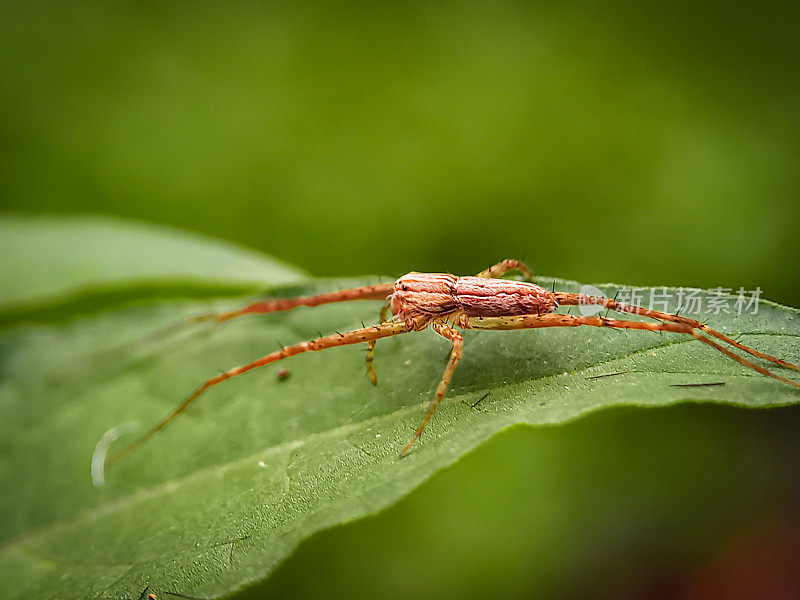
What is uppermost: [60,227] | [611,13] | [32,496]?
[611,13]

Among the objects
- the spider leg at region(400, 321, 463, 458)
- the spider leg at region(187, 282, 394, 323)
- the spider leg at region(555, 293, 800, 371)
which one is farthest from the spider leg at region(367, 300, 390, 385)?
the spider leg at region(555, 293, 800, 371)

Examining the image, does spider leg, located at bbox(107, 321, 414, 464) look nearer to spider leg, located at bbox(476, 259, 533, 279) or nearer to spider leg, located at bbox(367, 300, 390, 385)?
spider leg, located at bbox(367, 300, 390, 385)

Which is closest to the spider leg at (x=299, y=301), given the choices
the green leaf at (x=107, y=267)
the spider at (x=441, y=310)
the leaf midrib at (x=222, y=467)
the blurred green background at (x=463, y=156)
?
the spider at (x=441, y=310)

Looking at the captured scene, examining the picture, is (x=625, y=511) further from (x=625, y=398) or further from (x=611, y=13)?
(x=611, y=13)

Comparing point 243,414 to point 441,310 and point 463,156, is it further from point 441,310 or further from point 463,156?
point 463,156

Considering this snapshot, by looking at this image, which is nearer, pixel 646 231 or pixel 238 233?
pixel 646 231

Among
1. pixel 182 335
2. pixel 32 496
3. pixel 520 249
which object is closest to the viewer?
pixel 32 496

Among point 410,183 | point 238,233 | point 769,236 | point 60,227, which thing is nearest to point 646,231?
point 769,236
